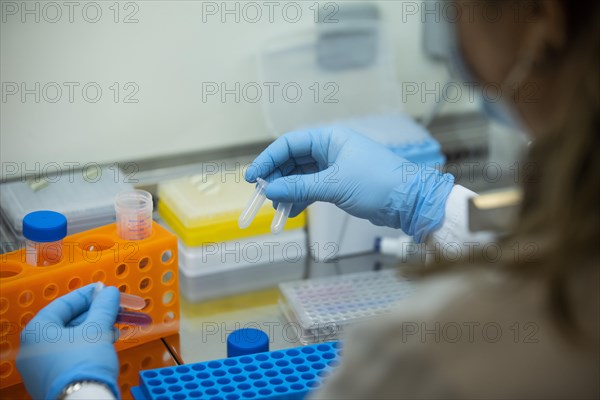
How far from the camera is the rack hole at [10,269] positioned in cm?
141

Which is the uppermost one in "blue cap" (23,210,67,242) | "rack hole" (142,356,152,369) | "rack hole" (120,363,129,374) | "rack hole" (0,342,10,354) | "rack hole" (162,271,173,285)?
"blue cap" (23,210,67,242)

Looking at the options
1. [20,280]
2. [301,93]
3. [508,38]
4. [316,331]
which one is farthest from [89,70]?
[508,38]

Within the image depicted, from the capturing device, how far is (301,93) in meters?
2.01

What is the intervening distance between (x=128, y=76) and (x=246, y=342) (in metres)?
0.72

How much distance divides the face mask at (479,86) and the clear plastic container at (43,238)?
0.75m

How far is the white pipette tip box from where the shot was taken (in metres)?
1.57

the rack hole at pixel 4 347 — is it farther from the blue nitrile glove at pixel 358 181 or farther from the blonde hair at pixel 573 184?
the blonde hair at pixel 573 184

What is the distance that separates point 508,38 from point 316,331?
84 cm

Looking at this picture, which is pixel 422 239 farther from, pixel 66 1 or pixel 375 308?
pixel 66 1

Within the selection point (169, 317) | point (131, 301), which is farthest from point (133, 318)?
point (169, 317)

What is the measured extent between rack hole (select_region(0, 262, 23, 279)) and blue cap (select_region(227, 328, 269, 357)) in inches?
14.7

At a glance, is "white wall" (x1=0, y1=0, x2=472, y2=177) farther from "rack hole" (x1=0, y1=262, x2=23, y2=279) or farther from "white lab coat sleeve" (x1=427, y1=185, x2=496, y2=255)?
"white lab coat sleeve" (x1=427, y1=185, x2=496, y2=255)

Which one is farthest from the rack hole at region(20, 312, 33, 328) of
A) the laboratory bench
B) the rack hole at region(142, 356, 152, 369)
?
the rack hole at region(142, 356, 152, 369)

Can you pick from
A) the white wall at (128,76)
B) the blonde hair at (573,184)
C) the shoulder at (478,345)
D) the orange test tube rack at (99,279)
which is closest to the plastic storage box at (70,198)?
the white wall at (128,76)
